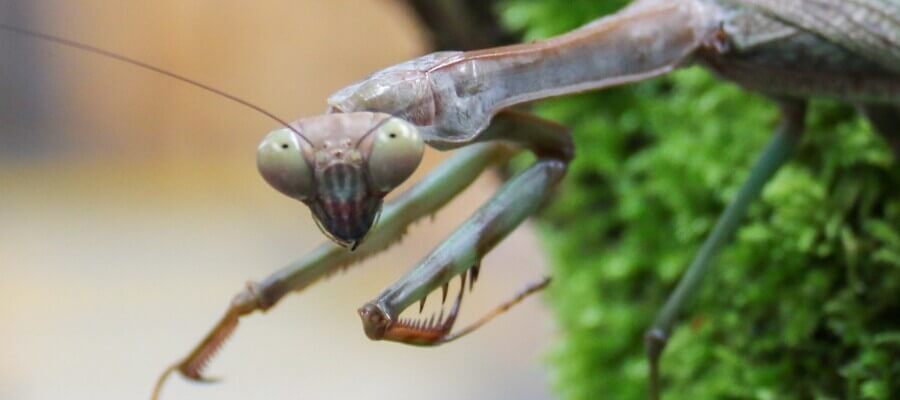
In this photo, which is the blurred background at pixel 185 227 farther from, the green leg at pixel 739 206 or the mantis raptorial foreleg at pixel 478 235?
the mantis raptorial foreleg at pixel 478 235

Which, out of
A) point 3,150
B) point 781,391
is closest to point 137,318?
point 3,150

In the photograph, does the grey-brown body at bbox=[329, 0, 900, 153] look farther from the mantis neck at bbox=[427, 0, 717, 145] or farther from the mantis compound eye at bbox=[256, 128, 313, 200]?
the mantis compound eye at bbox=[256, 128, 313, 200]

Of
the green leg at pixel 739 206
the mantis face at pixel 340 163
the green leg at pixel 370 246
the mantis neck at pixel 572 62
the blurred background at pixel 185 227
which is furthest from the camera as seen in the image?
the blurred background at pixel 185 227

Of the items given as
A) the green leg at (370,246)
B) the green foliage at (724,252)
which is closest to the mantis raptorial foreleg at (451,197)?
the green leg at (370,246)

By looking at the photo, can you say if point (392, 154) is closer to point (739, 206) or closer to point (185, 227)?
point (739, 206)

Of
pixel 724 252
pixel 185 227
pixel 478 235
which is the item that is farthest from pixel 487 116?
pixel 185 227

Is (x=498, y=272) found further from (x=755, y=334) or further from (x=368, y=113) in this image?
(x=368, y=113)
